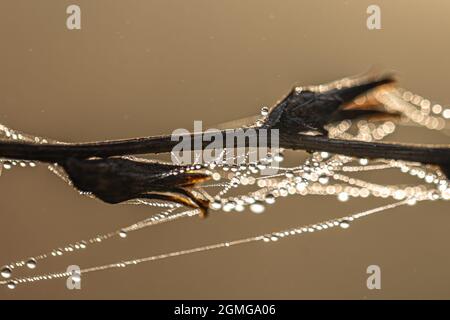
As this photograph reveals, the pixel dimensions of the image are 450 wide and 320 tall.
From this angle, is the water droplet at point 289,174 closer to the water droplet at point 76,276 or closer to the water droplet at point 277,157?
the water droplet at point 277,157

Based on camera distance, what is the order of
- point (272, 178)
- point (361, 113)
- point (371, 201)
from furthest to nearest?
point (371, 201) → point (272, 178) → point (361, 113)

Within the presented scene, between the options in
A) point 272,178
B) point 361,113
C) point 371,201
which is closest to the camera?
point 361,113

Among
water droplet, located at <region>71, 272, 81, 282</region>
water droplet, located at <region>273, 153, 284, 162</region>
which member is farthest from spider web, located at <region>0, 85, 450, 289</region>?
water droplet, located at <region>71, 272, 81, 282</region>

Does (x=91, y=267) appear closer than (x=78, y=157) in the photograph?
No

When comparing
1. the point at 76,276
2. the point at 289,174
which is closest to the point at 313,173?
the point at 289,174

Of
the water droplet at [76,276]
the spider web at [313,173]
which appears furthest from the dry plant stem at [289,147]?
the water droplet at [76,276]

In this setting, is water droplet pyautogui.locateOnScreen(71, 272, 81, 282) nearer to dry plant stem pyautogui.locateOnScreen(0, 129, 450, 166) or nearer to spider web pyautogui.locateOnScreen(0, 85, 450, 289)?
spider web pyautogui.locateOnScreen(0, 85, 450, 289)

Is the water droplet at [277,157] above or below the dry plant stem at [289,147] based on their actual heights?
above

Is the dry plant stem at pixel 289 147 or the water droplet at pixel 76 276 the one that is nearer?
the dry plant stem at pixel 289 147

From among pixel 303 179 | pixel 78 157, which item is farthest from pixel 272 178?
pixel 78 157

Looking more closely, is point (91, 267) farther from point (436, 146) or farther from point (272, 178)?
point (436, 146)
